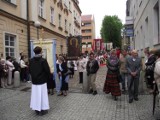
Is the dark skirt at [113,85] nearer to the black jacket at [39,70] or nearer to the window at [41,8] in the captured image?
the black jacket at [39,70]

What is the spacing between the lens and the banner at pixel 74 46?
834 inches

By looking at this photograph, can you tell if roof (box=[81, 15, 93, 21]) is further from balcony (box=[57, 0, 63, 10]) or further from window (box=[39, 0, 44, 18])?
window (box=[39, 0, 44, 18])

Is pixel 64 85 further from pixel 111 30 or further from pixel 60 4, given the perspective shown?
pixel 111 30

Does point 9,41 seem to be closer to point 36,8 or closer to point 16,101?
point 36,8

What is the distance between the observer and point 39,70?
826 cm

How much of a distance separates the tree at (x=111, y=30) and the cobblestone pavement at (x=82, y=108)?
6642 centimetres

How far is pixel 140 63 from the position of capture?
9.99 meters

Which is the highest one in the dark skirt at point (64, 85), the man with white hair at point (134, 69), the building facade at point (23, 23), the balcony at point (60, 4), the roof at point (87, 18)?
the roof at point (87, 18)

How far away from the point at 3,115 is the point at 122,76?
5462mm

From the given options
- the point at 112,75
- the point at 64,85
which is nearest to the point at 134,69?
the point at 112,75

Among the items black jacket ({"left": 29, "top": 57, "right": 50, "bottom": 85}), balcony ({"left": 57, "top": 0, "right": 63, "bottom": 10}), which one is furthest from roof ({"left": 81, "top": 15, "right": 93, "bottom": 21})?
black jacket ({"left": 29, "top": 57, "right": 50, "bottom": 85})

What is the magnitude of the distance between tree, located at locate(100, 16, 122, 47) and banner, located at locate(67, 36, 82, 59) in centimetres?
5576

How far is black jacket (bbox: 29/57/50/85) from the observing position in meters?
8.23

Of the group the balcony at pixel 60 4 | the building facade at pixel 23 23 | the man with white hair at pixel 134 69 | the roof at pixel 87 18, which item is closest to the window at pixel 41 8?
the building facade at pixel 23 23
